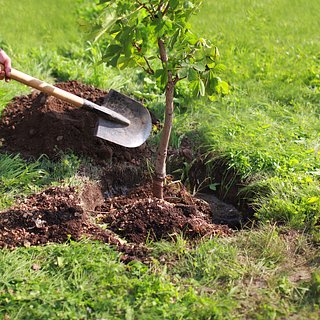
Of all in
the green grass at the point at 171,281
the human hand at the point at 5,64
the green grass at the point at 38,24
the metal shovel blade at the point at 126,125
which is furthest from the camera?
the green grass at the point at 38,24

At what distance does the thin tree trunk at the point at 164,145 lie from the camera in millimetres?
4867

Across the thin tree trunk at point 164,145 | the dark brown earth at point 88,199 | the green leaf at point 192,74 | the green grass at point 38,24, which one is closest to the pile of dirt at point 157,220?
the dark brown earth at point 88,199

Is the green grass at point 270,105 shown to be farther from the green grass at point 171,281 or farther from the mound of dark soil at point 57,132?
the mound of dark soil at point 57,132

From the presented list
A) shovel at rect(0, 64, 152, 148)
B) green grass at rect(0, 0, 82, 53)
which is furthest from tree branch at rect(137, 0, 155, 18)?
green grass at rect(0, 0, 82, 53)

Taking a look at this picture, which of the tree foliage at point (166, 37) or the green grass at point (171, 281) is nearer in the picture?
the green grass at point (171, 281)

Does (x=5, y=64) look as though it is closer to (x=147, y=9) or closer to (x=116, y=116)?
(x=116, y=116)

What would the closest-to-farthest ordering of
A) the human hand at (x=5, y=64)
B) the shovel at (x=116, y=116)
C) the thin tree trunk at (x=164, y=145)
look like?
the thin tree trunk at (x=164, y=145) → the human hand at (x=5, y=64) → the shovel at (x=116, y=116)

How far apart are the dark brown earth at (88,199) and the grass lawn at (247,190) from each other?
15cm

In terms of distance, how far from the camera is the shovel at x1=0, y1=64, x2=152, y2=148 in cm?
528

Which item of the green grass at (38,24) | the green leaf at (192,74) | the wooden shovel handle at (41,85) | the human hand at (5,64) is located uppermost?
the green leaf at (192,74)

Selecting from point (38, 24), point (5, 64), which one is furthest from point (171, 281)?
point (38, 24)

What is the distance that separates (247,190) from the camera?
5375mm

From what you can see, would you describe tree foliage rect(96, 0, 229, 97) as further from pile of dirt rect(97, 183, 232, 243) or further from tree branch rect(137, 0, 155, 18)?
pile of dirt rect(97, 183, 232, 243)

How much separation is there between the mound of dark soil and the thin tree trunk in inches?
24.2
